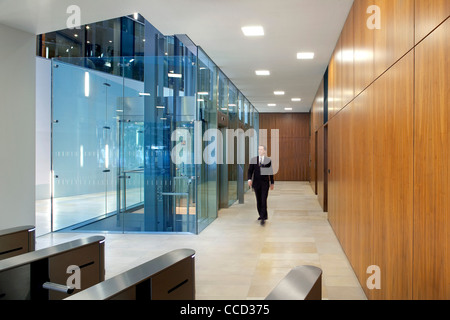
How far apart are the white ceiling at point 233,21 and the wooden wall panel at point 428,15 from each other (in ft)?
9.15

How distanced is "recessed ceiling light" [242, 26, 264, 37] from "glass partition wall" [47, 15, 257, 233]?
1222mm

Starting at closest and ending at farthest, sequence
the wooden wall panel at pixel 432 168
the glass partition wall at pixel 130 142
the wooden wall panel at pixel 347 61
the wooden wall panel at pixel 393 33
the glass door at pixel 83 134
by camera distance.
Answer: the wooden wall panel at pixel 432 168 → the wooden wall panel at pixel 393 33 → the wooden wall panel at pixel 347 61 → the glass partition wall at pixel 130 142 → the glass door at pixel 83 134

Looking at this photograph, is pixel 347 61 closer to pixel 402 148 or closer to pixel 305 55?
pixel 305 55

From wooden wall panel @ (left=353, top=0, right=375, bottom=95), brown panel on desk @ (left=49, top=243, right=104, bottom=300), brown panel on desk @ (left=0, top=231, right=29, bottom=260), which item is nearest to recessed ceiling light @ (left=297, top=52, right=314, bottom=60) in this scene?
wooden wall panel @ (left=353, top=0, right=375, bottom=95)

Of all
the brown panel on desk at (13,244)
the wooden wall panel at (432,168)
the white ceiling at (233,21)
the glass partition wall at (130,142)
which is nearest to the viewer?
the wooden wall panel at (432,168)

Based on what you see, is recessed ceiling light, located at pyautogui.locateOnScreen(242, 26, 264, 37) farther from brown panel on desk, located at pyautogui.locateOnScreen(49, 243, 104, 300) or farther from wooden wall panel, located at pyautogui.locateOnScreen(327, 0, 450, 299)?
brown panel on desk, located at pyautogui.locateOnScreen(49, 243, 104, 300)

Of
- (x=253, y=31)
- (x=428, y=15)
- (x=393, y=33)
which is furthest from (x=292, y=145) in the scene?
(x=428, y=15)

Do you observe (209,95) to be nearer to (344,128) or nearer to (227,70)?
(227,70)

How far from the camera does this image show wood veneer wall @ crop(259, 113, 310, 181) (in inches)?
734

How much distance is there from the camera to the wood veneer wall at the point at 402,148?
189cm

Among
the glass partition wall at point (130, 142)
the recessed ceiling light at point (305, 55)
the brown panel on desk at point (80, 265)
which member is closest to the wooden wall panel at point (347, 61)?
the recessed ceiling light at point (305, 55)

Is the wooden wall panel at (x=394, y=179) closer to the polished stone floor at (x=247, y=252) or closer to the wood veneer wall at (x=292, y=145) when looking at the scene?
the polished stone floor at (x=247, y=252)

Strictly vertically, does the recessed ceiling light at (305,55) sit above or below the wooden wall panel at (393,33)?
above

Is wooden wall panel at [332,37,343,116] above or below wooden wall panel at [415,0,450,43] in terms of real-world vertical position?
above
